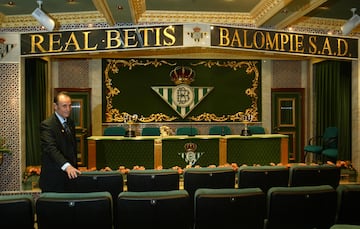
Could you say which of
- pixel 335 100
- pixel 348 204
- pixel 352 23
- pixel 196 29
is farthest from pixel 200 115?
pixel 348 204

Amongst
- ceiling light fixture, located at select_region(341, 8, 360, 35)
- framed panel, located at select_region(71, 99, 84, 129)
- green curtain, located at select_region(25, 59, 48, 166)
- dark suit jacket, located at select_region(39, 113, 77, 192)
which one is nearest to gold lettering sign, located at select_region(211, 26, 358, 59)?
ceiling light fixture, located at select_region(341, 8, 360, 35)

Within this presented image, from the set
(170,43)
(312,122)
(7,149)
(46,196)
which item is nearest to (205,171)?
(46,196)

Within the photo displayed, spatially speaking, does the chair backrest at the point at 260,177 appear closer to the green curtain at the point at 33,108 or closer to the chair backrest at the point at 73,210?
the chair backrest at the point at 73,210

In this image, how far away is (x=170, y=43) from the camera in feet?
16.6

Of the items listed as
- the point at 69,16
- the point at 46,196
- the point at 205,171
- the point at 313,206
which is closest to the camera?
the point at 46,196

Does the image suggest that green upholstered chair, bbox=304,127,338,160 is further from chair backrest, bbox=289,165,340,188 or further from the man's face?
the man's face

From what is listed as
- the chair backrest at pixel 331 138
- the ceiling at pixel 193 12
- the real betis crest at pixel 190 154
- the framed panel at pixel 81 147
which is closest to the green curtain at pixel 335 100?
the chair backrest at pixel 331 138

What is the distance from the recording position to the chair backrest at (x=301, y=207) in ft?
7.72

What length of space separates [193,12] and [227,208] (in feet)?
18.0

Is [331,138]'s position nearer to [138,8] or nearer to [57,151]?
[138,8]

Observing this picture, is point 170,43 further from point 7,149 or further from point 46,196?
point 46,196

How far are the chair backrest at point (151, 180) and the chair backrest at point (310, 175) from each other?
1.23 m

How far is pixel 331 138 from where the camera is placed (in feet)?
24.6

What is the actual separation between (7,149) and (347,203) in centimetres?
463
